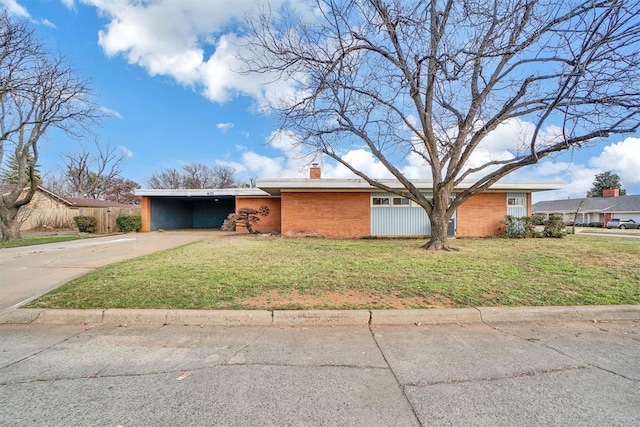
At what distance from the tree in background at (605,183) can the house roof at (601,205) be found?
27.7 feet

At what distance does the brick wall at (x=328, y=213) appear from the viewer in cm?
1555

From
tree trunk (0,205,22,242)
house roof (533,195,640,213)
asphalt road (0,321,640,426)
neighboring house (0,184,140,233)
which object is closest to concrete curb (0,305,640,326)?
asphalt road (0,321,640,426)

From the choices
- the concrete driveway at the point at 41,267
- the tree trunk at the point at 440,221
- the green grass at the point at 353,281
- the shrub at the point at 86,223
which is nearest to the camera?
the green grass at the point at 353,281

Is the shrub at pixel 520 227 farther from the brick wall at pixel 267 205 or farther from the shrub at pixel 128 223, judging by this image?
the shrub at pixel 128 223

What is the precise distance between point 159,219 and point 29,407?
21.6m

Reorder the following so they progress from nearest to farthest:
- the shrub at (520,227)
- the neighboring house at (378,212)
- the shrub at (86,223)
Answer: the shrub at (520,227)
the neighboring house at (378,212)
the shrub at (86,223)

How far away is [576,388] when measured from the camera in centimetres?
268

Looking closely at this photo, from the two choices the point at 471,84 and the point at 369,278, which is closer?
the point at 369,278

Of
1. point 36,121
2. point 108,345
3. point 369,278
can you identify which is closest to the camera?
point 108,345

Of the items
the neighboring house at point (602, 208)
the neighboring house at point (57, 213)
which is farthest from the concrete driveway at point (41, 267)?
the neighboring house at point (602, 208)

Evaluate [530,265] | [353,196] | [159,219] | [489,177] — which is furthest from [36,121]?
[530,265]

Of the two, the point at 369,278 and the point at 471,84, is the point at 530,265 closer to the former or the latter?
the point at 369,278

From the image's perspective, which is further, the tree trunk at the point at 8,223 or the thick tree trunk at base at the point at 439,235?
the tree trunk at the point at 8,223

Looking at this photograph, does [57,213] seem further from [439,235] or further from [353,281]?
[439,235]
